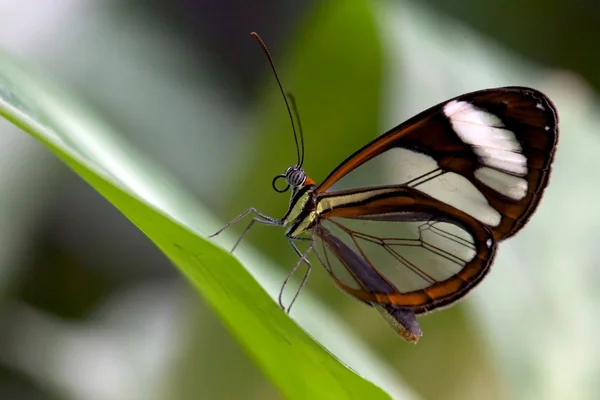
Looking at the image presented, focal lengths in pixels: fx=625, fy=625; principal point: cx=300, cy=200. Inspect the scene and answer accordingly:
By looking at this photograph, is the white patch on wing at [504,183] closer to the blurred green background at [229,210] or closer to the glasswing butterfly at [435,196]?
the glasswing butterfly at [435,196]

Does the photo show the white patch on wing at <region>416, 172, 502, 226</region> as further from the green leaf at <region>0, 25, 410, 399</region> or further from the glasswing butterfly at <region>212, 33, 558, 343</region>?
the green leaf at <region>0, 25, 410, 399</region>

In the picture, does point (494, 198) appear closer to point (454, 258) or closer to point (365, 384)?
point (454, 258)

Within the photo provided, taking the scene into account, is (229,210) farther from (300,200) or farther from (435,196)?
(435,196)

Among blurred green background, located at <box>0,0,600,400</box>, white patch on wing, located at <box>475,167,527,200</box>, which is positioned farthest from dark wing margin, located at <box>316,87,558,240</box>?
blurred green background, located at <box>0,0,600,400</box>

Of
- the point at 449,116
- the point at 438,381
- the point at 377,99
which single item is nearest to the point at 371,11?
the point at 377,99

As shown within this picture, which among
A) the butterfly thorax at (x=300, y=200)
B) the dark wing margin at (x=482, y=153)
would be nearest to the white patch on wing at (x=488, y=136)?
the dark wing margin at (x=482, y=153)
